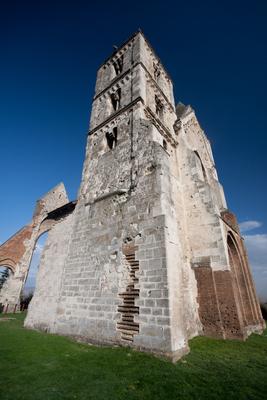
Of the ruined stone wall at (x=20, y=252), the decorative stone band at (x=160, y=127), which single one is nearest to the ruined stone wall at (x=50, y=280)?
the decorative stone band at (x=160, y=127)

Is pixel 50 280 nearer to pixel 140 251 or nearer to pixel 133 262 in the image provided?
pixel 133 262

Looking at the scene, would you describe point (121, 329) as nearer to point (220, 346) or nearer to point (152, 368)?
point (152, 368)

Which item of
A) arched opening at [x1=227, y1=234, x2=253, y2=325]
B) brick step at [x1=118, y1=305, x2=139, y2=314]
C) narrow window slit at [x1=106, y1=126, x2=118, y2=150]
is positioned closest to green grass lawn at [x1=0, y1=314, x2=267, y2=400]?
brick step at [x1=118, y1=305, x2=139, y2=314]

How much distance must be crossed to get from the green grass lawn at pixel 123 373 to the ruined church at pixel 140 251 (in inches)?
21.4

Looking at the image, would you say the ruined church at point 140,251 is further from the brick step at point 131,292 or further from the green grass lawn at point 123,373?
the green grass lawn at point 123,373

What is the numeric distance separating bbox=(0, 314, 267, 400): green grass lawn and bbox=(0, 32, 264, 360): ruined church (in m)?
0.54

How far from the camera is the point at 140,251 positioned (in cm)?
589

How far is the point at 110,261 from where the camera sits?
652 centimetres

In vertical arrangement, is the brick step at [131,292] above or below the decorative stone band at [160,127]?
below

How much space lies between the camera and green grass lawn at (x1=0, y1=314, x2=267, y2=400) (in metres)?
3.16

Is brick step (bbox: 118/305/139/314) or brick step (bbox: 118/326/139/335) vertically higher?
brick step (bbox: 118/305/139/314)

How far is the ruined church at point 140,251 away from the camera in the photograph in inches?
210

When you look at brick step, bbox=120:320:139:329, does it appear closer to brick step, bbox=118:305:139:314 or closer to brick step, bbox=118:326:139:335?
brick step, bbox=118:326:139:335

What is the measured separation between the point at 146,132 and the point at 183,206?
3.73 m
